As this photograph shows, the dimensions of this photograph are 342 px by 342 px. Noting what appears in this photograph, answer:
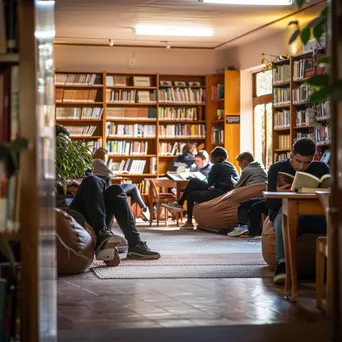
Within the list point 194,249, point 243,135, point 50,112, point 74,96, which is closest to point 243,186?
point 194,249

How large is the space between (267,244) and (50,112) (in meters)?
3.65

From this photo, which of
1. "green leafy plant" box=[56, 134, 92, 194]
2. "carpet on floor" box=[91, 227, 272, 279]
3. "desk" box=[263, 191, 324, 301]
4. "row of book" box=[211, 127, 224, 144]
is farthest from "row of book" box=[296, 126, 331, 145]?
"desk" box=[263, 191, 324, 301]

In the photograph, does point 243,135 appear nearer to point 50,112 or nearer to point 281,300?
point 281,300

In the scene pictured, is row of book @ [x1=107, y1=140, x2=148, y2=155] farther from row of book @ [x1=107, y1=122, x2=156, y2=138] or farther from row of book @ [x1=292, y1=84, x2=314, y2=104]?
row of book @ [x1=292, y1=84, x2=314, y2=104]

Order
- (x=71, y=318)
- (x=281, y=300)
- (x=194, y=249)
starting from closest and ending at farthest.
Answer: (x=71, y=318) < (x=281, y=300) < (x=194, y=249)

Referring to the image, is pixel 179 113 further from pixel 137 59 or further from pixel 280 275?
pixel 280 275

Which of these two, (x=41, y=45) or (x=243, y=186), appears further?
(x=243, y=186)

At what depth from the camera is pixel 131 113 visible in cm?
1509

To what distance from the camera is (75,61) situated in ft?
49.0

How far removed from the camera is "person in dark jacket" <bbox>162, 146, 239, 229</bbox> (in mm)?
11789

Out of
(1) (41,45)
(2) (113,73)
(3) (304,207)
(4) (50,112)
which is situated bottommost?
(3) (304,207)

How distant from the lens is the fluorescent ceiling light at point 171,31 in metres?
13.0

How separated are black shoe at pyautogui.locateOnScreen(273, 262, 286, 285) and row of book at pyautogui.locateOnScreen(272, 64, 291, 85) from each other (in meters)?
6.76

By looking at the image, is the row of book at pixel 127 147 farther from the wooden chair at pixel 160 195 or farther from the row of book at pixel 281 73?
the row of book at pixel 281 73
